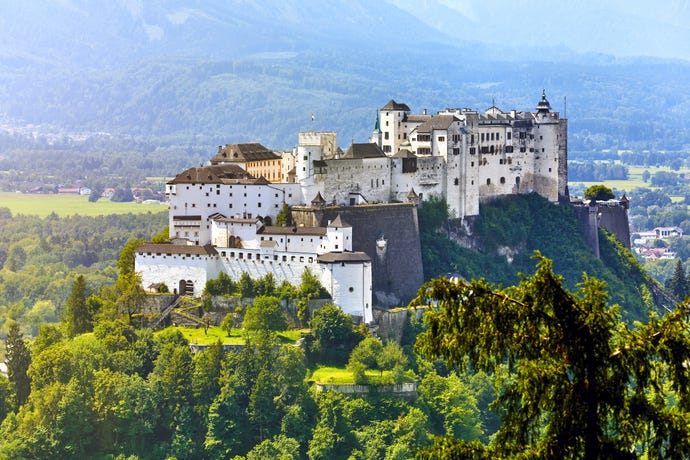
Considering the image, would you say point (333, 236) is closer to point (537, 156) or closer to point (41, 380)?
point (41, 380)

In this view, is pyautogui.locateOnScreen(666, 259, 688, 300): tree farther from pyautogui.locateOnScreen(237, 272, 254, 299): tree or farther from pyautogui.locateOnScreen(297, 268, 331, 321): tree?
pyautogui.locateOnScreen(237, 272, 254, 299): tree

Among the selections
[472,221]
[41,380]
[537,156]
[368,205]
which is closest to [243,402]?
[41,380]

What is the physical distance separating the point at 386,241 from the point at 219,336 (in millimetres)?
8774

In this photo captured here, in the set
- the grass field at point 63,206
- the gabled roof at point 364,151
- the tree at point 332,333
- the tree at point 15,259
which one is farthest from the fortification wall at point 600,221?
the grass field at point 63,206

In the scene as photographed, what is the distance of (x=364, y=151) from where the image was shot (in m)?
62.0

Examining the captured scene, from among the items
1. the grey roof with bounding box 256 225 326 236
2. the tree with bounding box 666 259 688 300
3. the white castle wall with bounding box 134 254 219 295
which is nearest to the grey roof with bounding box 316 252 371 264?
the grey roof with bounding box 256 225 326 236

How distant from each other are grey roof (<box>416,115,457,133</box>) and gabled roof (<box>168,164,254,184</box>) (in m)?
9.57

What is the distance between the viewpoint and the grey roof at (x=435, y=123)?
65625 millimetres

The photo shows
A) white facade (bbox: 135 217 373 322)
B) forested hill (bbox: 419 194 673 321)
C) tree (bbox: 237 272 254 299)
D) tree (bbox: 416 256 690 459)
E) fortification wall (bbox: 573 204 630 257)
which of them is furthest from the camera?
fortification wall (bbox: 573 204 630 257)

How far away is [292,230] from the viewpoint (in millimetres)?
56406

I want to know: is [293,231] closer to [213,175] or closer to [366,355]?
[213,175]

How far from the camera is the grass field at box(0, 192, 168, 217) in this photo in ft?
506

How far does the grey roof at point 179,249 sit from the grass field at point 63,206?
94.3 meters

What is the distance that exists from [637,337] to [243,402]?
119 ft
